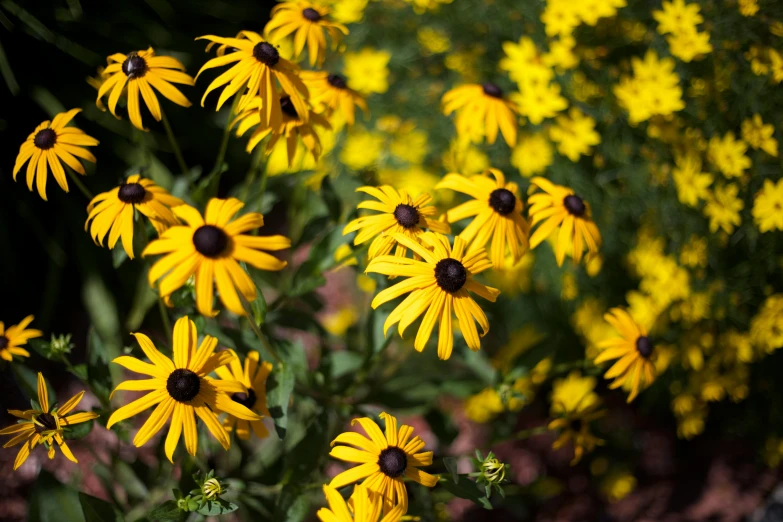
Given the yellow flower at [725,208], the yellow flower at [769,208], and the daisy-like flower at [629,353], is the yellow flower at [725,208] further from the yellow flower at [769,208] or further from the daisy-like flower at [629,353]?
the daisy-like flower at [629,353]

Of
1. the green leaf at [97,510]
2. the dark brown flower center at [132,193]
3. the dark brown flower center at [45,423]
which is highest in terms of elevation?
the dark brown flower center at [132,193]

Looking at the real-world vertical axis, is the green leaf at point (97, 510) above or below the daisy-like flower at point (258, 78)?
below

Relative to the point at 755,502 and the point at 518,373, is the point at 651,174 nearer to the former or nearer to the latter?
the point at 518,373

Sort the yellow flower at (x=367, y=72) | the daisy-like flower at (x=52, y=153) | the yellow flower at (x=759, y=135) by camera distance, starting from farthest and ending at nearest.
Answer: the yellow flower at (x=367, y=72), the yellow flower at (x=759, y=135), the daisy-like flower at (x=52, y=153)

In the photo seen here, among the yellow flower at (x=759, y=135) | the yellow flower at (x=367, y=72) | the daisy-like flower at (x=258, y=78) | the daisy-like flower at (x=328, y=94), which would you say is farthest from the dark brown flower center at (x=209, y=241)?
the yellow flower at (x=759, y=135)

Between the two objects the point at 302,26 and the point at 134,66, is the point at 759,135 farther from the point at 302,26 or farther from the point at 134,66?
the point at 134,66

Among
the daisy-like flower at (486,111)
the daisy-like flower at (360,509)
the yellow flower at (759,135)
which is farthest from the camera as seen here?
the yellow flower at (759,135)

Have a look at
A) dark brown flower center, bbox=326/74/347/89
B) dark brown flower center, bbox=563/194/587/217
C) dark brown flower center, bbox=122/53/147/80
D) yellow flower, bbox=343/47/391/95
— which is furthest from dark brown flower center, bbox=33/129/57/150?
yellow flower, bbox=343/47/391/95
